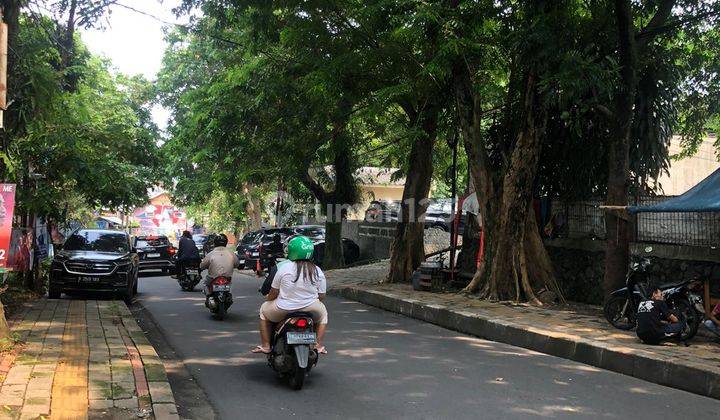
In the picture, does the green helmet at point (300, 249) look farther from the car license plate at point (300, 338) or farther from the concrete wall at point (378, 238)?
the concrete wall at point (378, 238)

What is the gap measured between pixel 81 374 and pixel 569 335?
6168mm

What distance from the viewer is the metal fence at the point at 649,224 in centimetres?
1048

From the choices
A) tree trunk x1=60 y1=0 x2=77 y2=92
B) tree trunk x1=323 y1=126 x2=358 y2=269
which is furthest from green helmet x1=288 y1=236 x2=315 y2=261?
tree trunk x1=323 y1=126 x2=358 y2=269

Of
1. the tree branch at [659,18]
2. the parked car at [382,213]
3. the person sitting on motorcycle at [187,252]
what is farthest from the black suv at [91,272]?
the parked car at [382,213]

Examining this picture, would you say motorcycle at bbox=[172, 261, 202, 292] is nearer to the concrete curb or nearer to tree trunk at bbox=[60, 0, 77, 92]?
tree trunk at bbox=[60, 0, 77, 92]

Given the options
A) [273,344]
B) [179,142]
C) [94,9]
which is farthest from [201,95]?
[273,344]

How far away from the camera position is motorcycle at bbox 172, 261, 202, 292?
16672mm

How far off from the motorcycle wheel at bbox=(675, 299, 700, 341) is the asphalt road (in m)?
1.51

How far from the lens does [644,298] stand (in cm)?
865

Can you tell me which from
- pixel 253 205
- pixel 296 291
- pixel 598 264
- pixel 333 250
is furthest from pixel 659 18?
pixel 253 205

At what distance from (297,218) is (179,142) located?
55.5 feet

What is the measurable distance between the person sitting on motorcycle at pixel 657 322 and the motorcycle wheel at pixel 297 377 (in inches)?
181

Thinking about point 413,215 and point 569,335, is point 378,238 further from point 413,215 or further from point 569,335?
point 569,335

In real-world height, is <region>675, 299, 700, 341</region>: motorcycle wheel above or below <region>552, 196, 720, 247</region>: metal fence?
below
